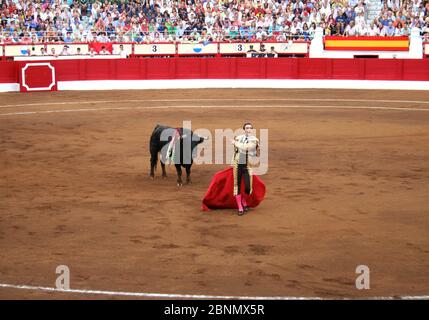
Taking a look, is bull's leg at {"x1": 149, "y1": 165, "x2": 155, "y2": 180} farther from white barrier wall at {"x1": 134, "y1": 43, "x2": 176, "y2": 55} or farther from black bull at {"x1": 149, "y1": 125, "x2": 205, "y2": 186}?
white barrier wall at {"x1": 134, "y1": 43, "x2": 176, "y2": 55}

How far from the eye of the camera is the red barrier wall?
2895cm

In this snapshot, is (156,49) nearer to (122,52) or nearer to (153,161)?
(122,52)

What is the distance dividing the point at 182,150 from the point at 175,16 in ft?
75.8

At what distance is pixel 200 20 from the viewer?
3478cm

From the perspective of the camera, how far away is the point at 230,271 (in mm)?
8492

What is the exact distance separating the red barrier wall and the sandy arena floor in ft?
28.8

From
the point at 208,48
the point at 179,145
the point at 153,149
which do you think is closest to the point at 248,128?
the point at 179,145

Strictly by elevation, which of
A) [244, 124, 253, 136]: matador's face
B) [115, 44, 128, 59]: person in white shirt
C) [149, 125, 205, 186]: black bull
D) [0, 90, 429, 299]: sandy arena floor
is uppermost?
[244, 124, 253, 136]: matador's face

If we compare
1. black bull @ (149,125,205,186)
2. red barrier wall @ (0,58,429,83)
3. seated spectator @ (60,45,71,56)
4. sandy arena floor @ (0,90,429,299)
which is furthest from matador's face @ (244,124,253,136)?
seated spectator @ (60,45,71,56)

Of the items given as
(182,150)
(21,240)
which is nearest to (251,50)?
(182,150)

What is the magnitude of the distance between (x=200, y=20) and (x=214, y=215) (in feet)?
81.1

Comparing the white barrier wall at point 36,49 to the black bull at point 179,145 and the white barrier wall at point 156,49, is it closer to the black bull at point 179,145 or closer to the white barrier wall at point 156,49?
the white barrier wall at point 156,49
